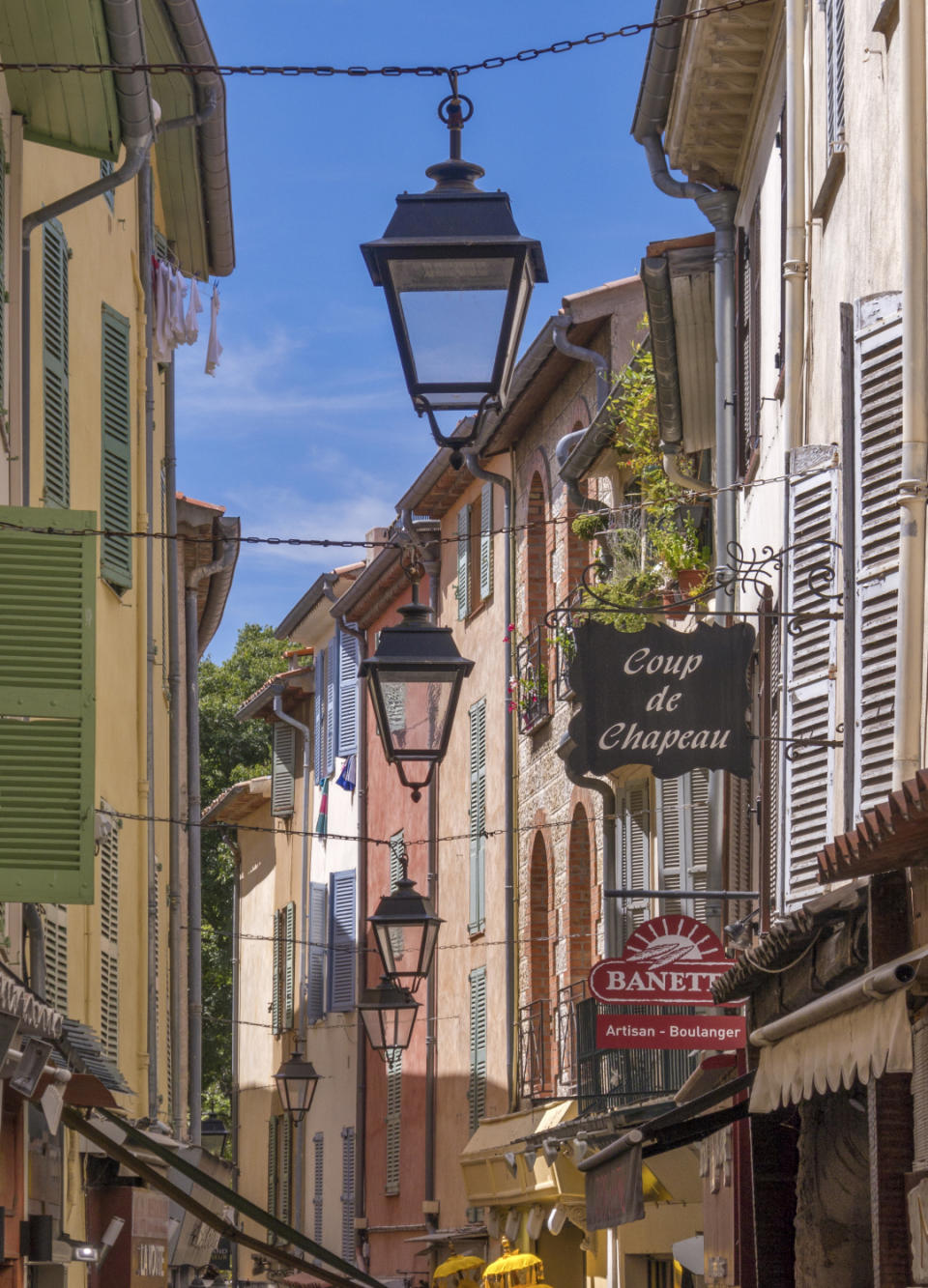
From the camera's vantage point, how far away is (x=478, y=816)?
86.0ft

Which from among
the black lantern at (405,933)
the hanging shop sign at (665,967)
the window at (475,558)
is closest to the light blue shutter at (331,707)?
the window at (475,558)

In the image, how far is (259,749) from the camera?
45594 millimetres

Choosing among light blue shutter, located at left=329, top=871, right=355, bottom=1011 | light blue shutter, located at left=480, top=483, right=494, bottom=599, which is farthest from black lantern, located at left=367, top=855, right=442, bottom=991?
light blue shutter, located at left=329, top=871, right=355, bottom=1011

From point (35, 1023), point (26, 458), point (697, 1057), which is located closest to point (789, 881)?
point (35, 1023)

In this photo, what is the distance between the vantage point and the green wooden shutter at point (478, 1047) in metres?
24.9

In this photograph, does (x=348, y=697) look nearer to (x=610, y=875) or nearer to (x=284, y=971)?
(x=284, y=971)

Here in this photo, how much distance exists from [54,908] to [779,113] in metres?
6.26

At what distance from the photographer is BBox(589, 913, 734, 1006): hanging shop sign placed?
40.5 ft

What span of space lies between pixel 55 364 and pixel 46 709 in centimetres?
475

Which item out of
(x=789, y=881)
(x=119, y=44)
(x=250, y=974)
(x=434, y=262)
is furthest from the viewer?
(x=250, y=974)

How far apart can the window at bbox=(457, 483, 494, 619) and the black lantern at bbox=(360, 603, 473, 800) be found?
14.5m

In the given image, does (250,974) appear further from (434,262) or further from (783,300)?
(434,262)

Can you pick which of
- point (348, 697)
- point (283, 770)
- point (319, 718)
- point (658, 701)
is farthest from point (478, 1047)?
point (658, 701)

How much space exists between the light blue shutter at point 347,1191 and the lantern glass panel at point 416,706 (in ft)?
72.9
